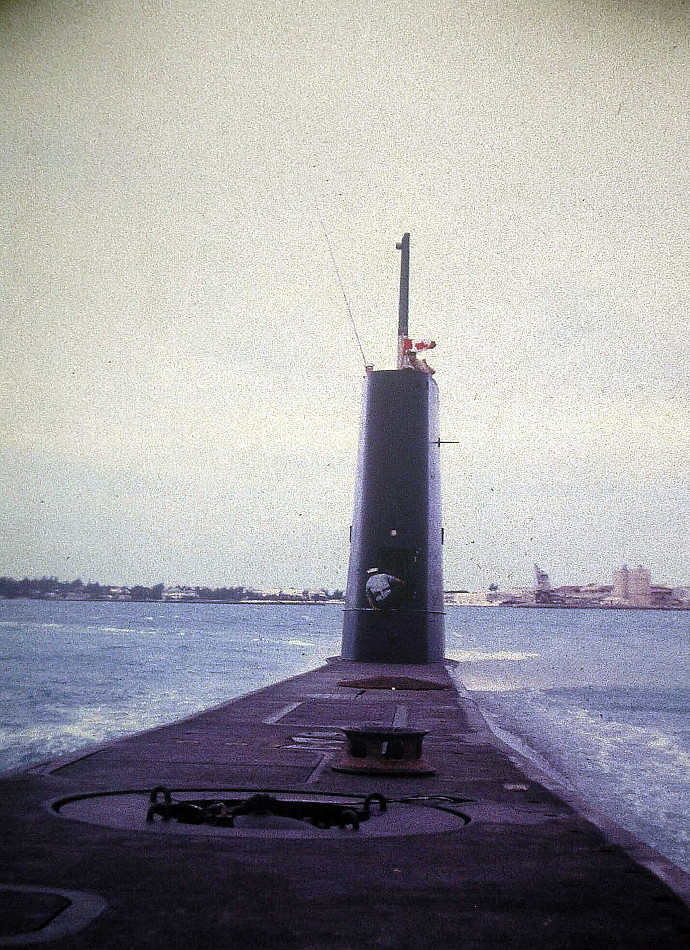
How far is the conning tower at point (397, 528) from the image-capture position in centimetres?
2311

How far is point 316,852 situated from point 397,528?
17.4m

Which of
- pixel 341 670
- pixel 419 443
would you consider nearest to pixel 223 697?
pixel 341 670

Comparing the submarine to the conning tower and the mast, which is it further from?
the mast

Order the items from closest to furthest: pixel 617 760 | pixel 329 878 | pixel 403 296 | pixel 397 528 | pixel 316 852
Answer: pixel 329 878 < pixel 316 852 < pixel 617 760 < pixel 397 528 < pixel 403 296

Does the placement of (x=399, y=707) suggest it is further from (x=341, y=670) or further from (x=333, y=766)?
(x=341, y=670)

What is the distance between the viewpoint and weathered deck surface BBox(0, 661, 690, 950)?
14.4 ft

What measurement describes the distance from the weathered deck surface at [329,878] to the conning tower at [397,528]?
13765 mm

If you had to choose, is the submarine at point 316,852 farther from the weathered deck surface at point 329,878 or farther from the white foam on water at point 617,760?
the white foam on water at point 617,760

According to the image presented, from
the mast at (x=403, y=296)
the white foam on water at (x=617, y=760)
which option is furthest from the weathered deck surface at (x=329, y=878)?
the mast at (x=403, y=296)

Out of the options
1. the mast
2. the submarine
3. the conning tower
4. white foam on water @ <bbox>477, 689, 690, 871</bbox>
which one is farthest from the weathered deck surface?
the mast

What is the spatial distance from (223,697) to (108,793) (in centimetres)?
3515

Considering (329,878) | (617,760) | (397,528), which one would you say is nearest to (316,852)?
(329,878)

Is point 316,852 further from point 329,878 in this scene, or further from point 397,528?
point 397,528

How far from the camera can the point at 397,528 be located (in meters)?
23.3
